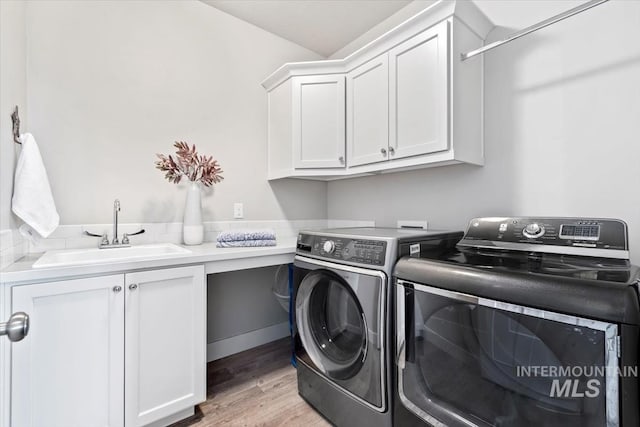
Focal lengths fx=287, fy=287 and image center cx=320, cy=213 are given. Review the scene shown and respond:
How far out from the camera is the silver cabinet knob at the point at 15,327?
0.57 metres

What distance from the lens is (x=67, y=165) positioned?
166 cm

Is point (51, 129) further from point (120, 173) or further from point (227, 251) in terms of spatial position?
point (227, 251)

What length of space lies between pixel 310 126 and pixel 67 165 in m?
1.56

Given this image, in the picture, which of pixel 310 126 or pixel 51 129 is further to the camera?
pixel 310 126

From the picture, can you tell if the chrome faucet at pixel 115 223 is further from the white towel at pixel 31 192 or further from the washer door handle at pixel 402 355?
the washer door handle at pixel 402 355

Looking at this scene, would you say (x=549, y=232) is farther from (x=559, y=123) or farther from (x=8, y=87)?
(x=8, y=87)

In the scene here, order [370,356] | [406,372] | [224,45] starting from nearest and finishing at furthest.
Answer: [406,372] → [370,356] → [224,45]

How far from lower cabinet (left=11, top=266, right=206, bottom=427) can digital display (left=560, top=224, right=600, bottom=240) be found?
173 centimetres

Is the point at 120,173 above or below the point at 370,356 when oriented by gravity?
above

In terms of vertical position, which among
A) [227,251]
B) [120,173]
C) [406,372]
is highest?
[120,173]

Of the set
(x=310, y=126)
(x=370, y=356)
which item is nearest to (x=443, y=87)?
(x=310, y=126)

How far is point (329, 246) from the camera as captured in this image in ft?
4.93

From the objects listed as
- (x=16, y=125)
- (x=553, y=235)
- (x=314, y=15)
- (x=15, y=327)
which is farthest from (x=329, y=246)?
(x=314, y=15)

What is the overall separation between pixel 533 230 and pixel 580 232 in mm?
168
